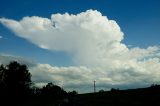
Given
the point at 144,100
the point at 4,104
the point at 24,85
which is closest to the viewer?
the point at 144,100

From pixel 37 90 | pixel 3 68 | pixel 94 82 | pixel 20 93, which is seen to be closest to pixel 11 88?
pixel 20 93

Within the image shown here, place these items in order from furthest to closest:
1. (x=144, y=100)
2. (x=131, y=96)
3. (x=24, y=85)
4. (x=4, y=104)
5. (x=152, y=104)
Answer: (x=24, y=85), (x=4, y=104), (x=131, y=96), (x=144, y=100), (x=152, y=104)

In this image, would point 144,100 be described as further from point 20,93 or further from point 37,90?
point 37,90

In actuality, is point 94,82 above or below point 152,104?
above

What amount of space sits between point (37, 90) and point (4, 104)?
54.6m

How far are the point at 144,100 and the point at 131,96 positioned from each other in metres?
6.59

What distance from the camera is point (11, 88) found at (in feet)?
352

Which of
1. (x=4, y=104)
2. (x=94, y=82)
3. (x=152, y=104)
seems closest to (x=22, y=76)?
(x=4, y=104)

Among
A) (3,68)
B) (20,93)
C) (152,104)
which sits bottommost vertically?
(152,104)

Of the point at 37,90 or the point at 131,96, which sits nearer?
the point at 131,96

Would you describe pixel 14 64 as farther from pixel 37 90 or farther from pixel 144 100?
pixel 144 100

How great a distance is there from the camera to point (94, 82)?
4375 inches

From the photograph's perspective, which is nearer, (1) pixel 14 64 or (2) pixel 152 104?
(2) pixel 152 104

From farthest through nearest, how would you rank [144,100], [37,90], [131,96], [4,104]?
1. [37,90]
2. [4,104]
3. [131,96]
4. [144,100]
